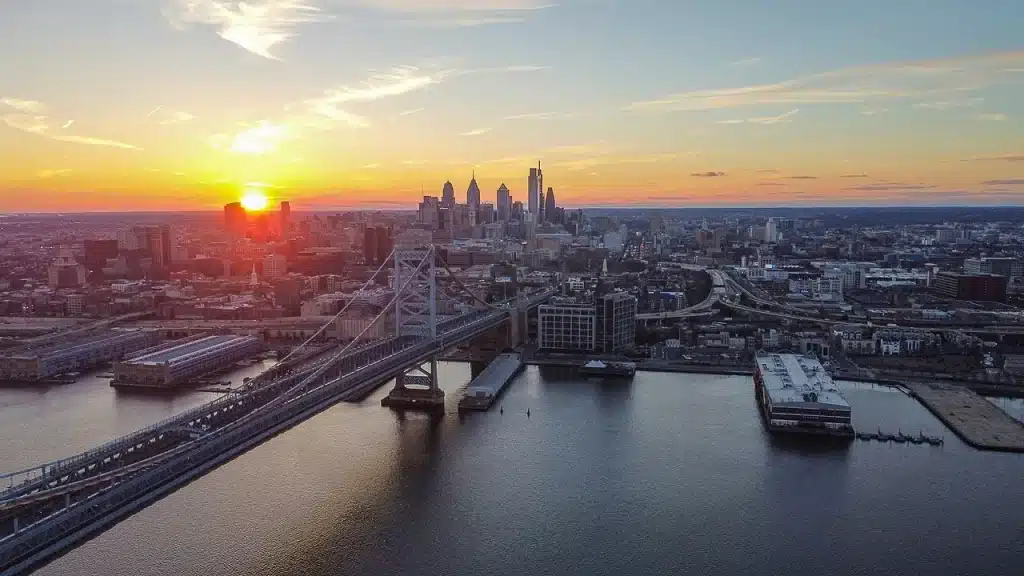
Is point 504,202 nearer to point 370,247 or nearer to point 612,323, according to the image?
point 370,247

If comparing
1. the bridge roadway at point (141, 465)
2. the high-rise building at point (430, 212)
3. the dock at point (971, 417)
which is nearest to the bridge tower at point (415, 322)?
the bridge roadway at point (141, 465)

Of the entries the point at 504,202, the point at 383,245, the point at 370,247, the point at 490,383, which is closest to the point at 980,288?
the point at 490,383

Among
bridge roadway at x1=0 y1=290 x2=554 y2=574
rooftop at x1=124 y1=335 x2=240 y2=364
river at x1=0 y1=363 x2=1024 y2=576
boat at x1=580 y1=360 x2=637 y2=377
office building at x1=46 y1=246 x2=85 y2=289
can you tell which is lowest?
river at x1=0 y1=363 x2=1024 y2=576

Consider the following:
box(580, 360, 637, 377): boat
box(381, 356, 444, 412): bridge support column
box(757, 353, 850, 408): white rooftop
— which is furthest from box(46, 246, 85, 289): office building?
box(757, 353, 850, 408): white rooftop

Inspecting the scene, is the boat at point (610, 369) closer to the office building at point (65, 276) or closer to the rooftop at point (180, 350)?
the rooftop at point (180, 350)

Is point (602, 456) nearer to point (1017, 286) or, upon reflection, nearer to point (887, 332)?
point (887, 332)

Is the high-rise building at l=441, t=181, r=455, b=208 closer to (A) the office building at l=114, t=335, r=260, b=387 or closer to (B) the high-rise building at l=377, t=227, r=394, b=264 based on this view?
(B) the high-rise building at l=377, t=227, r=394, b=264
